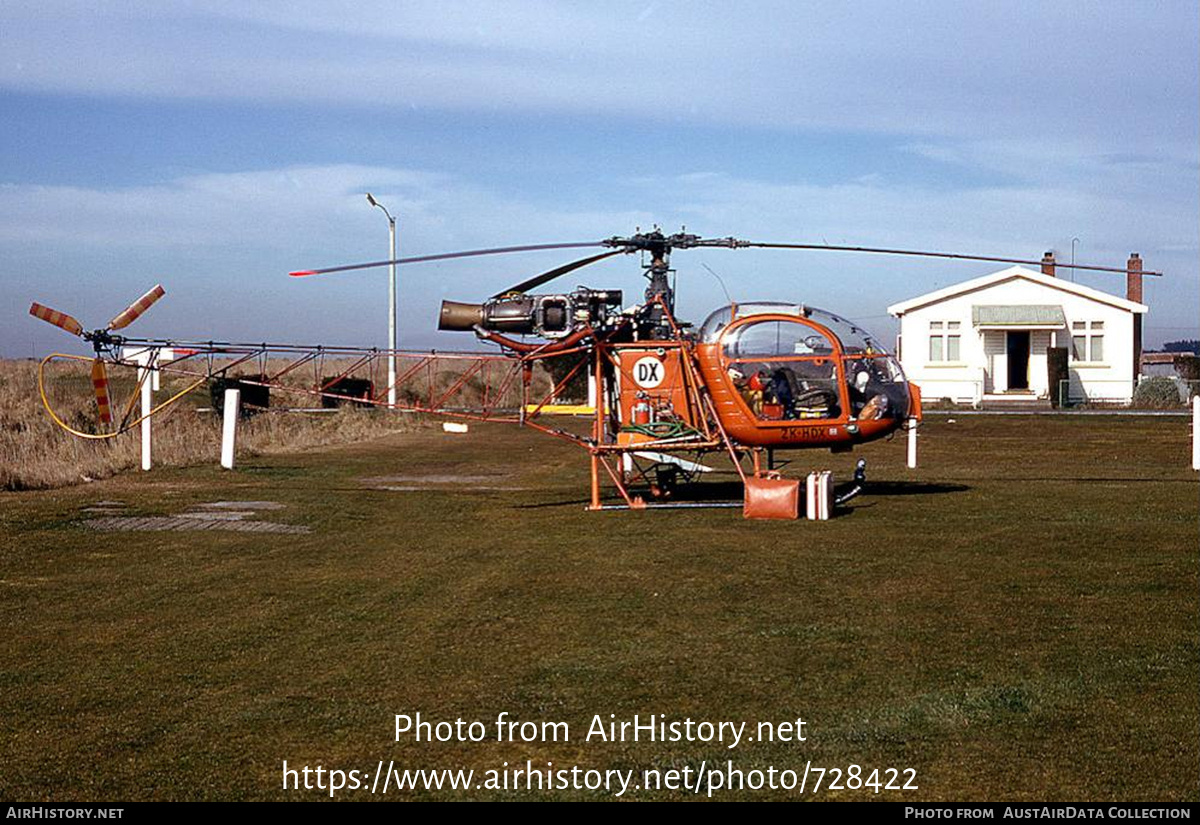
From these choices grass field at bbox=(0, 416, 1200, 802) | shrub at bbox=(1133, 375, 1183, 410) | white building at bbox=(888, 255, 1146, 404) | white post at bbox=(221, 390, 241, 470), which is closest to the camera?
grass field at bbox=(0, 416, 1200, 802)

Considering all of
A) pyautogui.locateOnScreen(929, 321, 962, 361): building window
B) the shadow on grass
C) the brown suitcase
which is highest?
pyautogui.locateOnScreen(929, 321, 962, 361): building window

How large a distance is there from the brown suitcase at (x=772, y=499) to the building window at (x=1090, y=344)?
38599mm

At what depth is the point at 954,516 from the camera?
16.5 metres

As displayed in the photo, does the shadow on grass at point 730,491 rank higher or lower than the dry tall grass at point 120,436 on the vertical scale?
lower

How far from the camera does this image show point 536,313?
18.0 metres

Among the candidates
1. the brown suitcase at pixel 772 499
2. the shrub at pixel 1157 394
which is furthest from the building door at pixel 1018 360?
the brown suitcase at pixel 772 499

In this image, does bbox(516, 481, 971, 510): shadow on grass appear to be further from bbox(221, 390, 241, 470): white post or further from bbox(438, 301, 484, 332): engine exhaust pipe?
bbox(221, 390, 241, 470): white post

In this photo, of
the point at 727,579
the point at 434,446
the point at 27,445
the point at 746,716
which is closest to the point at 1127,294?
the point at 434,446

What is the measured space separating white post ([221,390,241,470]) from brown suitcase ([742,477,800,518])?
1125cm

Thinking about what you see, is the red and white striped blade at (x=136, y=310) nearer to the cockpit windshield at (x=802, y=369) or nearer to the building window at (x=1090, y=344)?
the cockpit windshield at (x=802, y=369)

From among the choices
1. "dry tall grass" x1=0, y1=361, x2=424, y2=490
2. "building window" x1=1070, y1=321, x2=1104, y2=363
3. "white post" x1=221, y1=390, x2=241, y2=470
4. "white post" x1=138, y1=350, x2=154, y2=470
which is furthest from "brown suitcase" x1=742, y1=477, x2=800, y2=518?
Answer: "building window" x1=1070, y1=321, x2=1104, y2=363

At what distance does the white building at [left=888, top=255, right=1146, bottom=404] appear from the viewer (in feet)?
166

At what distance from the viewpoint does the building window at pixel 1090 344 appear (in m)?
51.1
